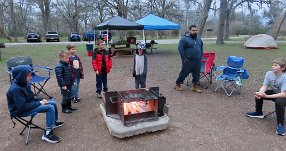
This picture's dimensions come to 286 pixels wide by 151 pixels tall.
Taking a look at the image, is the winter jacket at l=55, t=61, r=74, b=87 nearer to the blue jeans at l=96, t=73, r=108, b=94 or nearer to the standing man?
the blue jeans at l=96, t=73, r=108, b=94

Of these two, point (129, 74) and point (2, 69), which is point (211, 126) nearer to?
point (129, 74)

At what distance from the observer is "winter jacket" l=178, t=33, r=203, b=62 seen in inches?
217

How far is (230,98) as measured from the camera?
17.8ft

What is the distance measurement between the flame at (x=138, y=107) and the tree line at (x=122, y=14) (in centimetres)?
1613

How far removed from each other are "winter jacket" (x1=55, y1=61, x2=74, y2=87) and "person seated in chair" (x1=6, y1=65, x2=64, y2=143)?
747 mm

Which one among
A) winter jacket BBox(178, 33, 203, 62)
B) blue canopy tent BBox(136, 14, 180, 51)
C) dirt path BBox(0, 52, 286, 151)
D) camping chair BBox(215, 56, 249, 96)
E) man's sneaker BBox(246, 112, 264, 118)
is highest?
blue canopy tent BBox(136, 14, 180, 51)

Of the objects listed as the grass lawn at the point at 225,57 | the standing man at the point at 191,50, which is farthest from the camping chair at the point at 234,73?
the grass lawn at the point at 225,57

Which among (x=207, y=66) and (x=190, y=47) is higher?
(x=190, y=47)

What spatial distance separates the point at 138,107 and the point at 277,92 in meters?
2.37

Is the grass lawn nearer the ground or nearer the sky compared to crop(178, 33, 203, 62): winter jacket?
nearer the ground

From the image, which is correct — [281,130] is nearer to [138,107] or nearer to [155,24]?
[138,107]

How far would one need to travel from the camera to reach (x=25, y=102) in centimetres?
A: 330

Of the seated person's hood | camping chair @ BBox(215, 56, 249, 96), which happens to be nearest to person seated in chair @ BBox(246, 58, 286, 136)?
camping chair @ BBox(215, 56, 249, 96)

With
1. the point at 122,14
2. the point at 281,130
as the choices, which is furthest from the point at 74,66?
the point at 122,14
